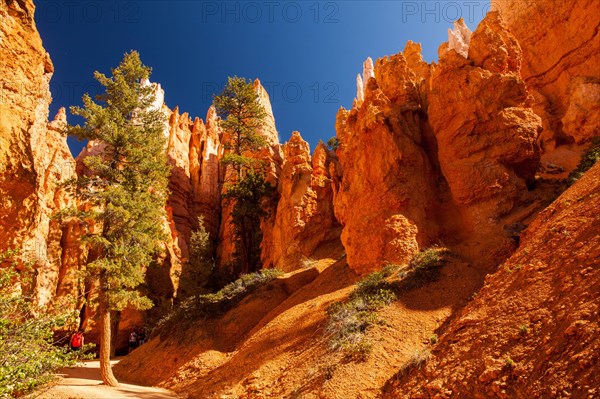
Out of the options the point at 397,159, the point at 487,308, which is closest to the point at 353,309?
the point at 487,308

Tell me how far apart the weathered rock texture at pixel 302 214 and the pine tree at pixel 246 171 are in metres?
1.69

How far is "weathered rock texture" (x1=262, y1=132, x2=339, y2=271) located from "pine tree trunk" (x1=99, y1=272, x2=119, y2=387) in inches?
443

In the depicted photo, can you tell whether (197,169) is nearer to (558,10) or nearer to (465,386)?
(558,10)

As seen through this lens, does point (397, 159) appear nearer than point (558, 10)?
Yes

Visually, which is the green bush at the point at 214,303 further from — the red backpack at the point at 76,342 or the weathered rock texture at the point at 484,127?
the weathered rock texture at the point at 484,127

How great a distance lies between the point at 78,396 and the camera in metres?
10.0

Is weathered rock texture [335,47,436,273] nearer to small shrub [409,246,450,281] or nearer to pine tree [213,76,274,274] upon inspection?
small shrub [409,246,450,281]

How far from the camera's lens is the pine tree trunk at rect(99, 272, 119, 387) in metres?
13.1

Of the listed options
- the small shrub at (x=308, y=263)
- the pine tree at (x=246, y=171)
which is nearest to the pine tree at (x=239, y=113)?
the pine tree at (x=246, y=171)

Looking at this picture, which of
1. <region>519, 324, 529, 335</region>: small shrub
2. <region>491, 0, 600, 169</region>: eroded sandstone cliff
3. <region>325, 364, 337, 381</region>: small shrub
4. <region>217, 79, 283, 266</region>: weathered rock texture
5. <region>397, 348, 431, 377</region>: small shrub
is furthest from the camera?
<region>217, 79, 283, 266</region>: weathered rock texture

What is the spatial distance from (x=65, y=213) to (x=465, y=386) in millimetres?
14059

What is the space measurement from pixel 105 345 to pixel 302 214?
1463cm

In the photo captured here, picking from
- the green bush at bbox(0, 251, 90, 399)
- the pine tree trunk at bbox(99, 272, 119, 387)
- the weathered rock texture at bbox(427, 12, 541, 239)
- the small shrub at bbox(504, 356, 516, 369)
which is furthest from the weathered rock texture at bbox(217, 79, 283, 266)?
the small shrub at bbox(504, 356, 516, 369)

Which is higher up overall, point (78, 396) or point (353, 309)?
point (353, 309)
